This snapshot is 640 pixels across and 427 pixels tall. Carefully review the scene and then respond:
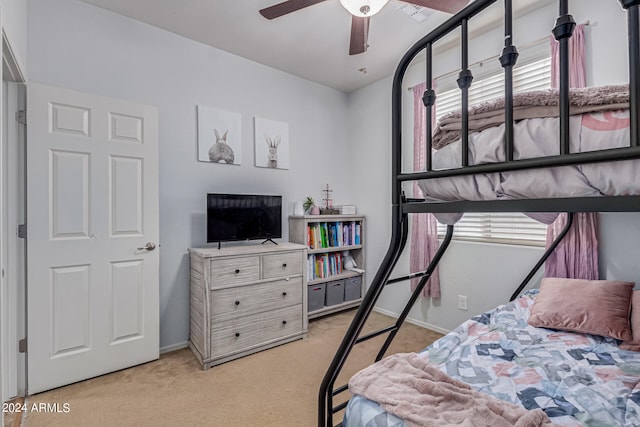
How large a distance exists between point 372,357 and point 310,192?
1.88 meters

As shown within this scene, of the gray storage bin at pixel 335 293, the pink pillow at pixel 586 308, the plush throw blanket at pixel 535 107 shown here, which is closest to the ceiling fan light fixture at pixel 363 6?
the plush throw blanket at pixel 535 107

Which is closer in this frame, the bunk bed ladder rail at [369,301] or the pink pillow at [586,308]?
the bunk bed ladder rail at [369,301]

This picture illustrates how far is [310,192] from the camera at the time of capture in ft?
11.8

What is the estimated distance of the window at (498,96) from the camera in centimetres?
235

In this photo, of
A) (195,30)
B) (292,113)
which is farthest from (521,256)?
(195,30)

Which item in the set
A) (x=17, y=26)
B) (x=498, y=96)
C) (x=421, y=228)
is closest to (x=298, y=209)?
(x=421, y=228)

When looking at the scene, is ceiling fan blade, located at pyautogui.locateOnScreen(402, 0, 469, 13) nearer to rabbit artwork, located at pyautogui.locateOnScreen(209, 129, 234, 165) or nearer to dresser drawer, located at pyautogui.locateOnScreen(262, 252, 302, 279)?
rabbit artwork, located at pyautogui.locateOnScreen(209, 129, 234, 165)

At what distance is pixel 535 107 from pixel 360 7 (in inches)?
52.8

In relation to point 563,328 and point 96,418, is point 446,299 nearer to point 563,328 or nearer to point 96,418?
point 563,328

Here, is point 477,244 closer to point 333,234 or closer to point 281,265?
point 333,234

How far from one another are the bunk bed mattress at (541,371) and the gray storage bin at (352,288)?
182cm

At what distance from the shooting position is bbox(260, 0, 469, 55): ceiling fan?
172 cm

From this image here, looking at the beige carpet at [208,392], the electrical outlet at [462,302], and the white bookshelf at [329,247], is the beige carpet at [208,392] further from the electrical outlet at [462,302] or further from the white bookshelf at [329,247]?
the white bookshelf at [329,247]

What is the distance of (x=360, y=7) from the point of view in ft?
5.69
